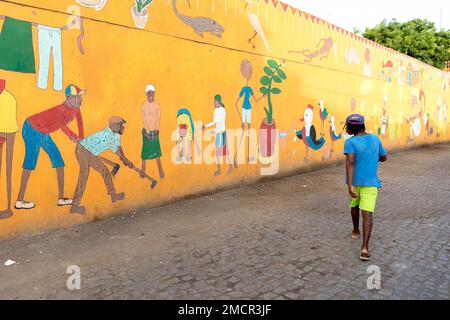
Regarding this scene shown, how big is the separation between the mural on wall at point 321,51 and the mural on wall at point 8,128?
636 centimetres

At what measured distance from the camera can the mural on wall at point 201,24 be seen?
5844 mm

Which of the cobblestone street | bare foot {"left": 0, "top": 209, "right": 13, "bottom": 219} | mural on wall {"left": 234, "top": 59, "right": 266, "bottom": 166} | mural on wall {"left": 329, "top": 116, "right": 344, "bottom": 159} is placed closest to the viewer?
the cobblestone street

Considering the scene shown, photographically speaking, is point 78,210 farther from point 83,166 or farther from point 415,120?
point 415,120

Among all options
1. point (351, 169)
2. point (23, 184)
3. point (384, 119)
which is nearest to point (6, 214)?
point (23, 184)

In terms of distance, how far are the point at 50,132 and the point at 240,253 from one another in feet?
8.78

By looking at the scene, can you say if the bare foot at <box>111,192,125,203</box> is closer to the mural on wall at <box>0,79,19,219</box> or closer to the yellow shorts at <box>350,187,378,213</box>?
the mural on wall at <box>0,79,19,219</box>

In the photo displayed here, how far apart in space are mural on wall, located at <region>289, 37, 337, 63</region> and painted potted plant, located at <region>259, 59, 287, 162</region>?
1.09 m

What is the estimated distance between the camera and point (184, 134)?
6.07 metres

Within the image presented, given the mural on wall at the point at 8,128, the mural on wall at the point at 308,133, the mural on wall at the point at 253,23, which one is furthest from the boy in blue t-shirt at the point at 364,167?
the mural on wall at the point at 308,133

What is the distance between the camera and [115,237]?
4.44 metres

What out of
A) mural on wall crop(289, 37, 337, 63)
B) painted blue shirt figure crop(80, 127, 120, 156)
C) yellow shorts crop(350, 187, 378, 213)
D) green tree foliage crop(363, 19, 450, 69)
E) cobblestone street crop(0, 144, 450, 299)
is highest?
green tree foliage crop(363, 19, 450, 69)

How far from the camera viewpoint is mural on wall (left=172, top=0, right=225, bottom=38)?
5844 mm

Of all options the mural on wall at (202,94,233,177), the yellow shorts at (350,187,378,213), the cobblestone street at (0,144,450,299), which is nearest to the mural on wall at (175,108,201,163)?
the mural on wall at (202,94,233,177)
